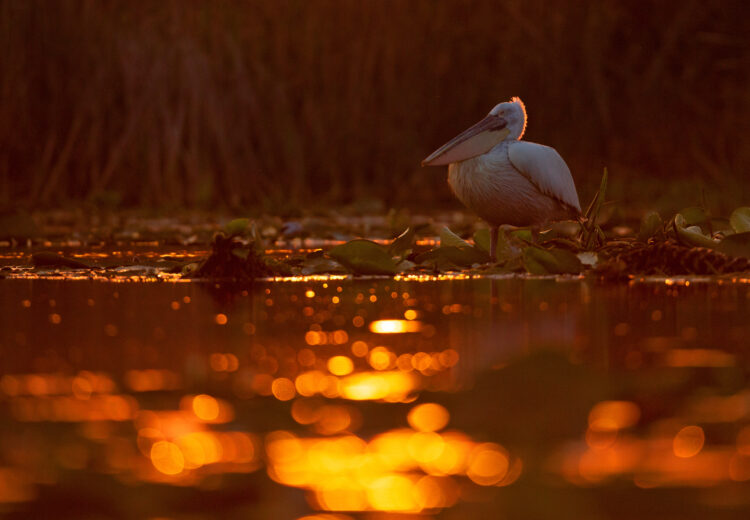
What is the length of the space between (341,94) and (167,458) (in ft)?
38.0

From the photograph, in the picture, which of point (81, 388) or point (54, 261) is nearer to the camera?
point (81, 388)

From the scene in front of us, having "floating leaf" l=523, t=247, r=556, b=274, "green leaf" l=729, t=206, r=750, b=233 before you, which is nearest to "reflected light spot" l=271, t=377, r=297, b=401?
"floating leaf" l=523, t=247, r=556, b=274

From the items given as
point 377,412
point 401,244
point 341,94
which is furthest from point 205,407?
point 341,94

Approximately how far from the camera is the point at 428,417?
2.67 meters

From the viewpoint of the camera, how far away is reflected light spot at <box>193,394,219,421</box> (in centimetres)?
269

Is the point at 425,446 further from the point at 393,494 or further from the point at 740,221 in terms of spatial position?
the point at 740,221

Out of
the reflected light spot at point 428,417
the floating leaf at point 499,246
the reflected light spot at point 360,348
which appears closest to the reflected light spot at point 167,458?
the reflected light spot at point 428,417

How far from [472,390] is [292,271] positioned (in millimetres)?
3246

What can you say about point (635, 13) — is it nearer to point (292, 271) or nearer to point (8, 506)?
point (292, 271)

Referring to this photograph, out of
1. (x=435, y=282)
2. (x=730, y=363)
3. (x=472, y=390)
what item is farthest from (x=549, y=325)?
(x=435, y=282)

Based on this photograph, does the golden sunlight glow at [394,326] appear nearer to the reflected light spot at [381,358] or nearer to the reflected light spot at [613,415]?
the reflected light spot at [381,358]

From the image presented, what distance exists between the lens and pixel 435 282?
19.1 ft

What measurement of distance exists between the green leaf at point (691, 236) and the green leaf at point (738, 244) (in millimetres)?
270

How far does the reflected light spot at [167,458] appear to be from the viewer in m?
2.28
